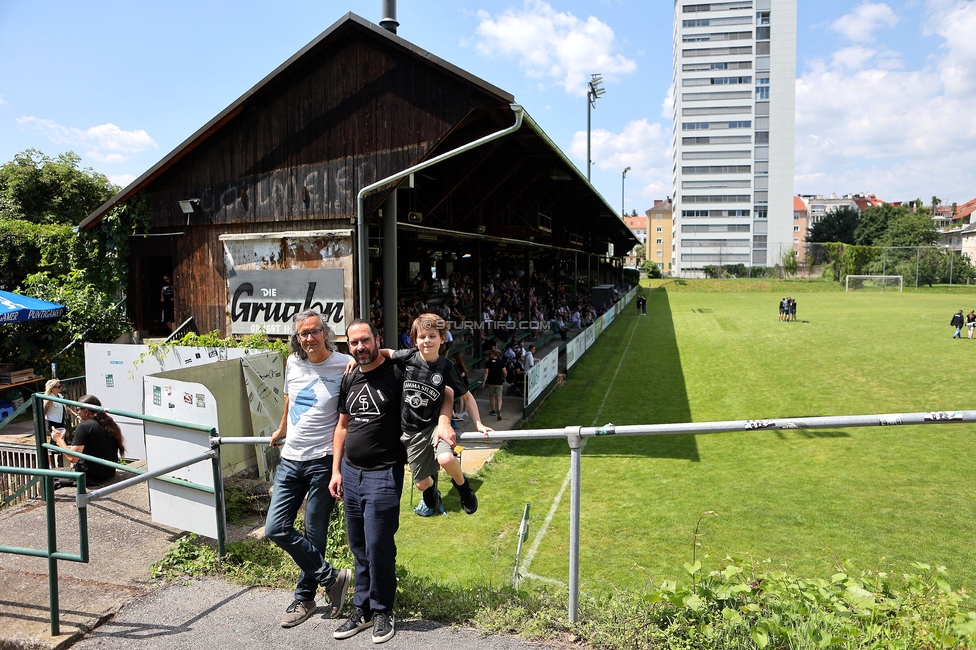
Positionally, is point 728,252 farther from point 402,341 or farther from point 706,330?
point 402,341

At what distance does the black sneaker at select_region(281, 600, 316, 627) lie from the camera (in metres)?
Answer: 3.61

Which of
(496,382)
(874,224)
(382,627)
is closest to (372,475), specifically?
(382,627)

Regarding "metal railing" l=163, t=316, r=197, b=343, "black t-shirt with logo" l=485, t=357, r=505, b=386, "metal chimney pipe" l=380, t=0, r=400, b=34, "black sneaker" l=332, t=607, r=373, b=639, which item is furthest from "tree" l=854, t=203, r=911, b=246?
"black sneaker" l=332, t=607, r=373, b=639

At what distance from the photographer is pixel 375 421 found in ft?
11.7

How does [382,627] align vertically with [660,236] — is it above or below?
below

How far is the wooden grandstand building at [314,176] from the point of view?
37.1ft

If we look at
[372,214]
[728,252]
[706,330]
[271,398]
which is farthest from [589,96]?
[728,252]

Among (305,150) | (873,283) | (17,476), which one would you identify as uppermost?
(305,150)

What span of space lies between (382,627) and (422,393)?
1.26m

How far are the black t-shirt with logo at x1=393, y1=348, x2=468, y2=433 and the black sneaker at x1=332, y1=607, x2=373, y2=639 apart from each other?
3.44ft

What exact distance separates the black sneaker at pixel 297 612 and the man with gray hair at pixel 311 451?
1 centimetres

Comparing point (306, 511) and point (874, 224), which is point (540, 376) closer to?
point (306, 511)

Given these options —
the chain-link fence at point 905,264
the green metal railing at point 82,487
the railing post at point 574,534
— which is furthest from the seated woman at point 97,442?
the chain-link fence at point 905,264

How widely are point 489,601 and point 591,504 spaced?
5496 mm
